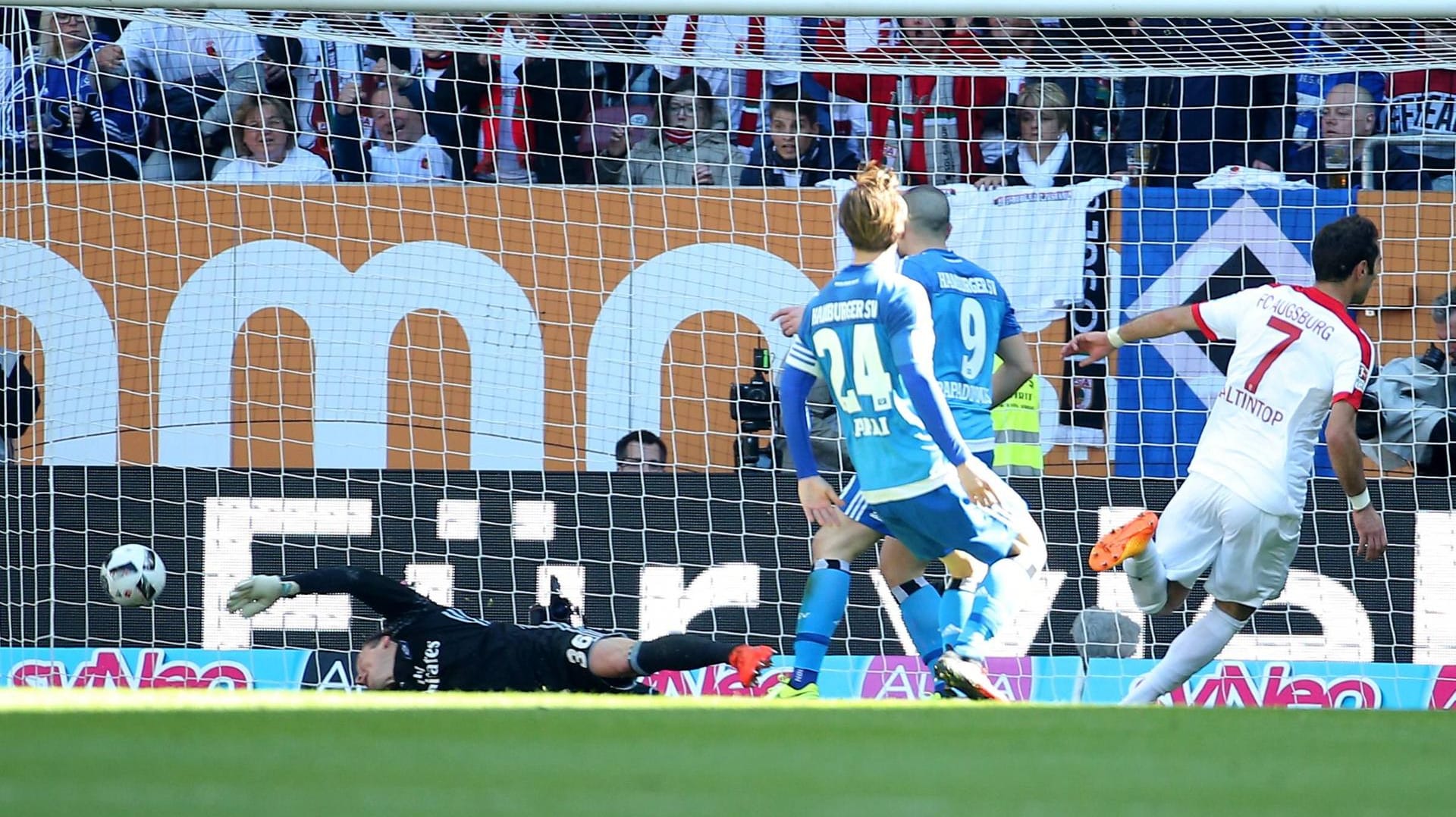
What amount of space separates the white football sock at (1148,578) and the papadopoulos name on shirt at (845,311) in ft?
4.08

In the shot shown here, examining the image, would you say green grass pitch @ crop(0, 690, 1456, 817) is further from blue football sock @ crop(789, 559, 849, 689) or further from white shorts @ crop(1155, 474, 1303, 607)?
white shorts @ crop(1155, 474, 1303, 607)

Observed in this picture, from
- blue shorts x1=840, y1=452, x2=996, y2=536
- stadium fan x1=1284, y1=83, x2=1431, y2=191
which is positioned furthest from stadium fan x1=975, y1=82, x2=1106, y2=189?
blue shorts x1=840, y1=452, x2=996, y2=536

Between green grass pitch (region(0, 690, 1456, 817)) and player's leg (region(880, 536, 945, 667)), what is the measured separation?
1.43 m

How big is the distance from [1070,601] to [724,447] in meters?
→ 1.71

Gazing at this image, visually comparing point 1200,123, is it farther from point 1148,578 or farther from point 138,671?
point 138,671

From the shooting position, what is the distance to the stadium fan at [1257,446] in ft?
18.3

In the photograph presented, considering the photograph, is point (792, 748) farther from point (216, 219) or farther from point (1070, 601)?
point (216, 219)

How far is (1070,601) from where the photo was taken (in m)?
7.49

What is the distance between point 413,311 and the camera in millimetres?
8383

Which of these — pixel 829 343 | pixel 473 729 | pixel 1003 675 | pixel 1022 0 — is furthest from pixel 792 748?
pixel 1003 675

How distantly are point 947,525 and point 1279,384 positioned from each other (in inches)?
49.4

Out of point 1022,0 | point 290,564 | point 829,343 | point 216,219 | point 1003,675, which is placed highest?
point 1022,0

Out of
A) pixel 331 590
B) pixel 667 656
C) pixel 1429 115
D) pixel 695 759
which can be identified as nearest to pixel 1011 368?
pixel 667 656

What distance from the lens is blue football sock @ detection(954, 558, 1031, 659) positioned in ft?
17.5
